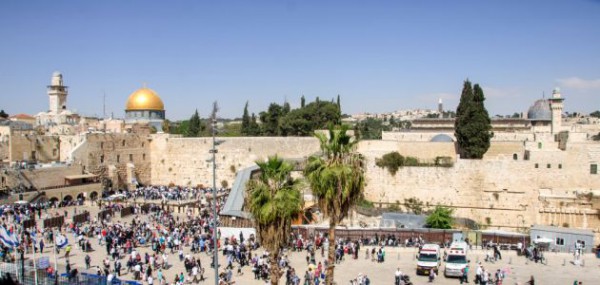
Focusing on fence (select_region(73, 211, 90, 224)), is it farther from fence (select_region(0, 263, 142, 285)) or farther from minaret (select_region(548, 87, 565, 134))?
minaret (select_region(548, 87, 565, 134))

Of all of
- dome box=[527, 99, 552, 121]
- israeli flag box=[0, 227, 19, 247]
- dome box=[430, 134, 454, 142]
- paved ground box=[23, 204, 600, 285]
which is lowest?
paved ground box=[23, 204, 600, 285]

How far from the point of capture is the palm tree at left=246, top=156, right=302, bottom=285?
38.2 feet

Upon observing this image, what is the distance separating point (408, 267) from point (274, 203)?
28.4 ft

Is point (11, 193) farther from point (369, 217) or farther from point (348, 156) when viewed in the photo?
point (348, 156)

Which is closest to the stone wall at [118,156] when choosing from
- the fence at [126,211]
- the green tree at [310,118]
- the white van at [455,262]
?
the fence at [126,211]

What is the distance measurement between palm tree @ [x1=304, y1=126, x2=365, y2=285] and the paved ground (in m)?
4.99

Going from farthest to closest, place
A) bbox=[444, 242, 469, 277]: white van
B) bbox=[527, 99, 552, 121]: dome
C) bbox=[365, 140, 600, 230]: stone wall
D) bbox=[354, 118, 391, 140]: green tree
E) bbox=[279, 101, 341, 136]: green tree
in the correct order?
1. bbox=[527, 99, 552, 121]: dome
2. bbox=[279, 101, 341, 136]: green tree
3. bbox=[354, 118, 391, 140]: green tree
4. bbox=[365, 140, 600, 230]: stone wall
5. bbox=[444, 242, 469, 277]: white van

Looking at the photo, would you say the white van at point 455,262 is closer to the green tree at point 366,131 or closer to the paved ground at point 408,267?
the paved ground at point 408,267

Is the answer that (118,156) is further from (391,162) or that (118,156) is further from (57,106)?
(391,162)

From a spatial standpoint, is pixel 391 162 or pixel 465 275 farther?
pixel 391 162

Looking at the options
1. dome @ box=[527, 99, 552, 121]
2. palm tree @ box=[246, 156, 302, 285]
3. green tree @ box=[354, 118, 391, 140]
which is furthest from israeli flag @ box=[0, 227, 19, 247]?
dome @ box=[527, 99, 552, 121]

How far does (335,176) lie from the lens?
12.1 meters

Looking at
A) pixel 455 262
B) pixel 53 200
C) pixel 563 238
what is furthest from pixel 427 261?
pixel 53 200

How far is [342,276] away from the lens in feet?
56.9
